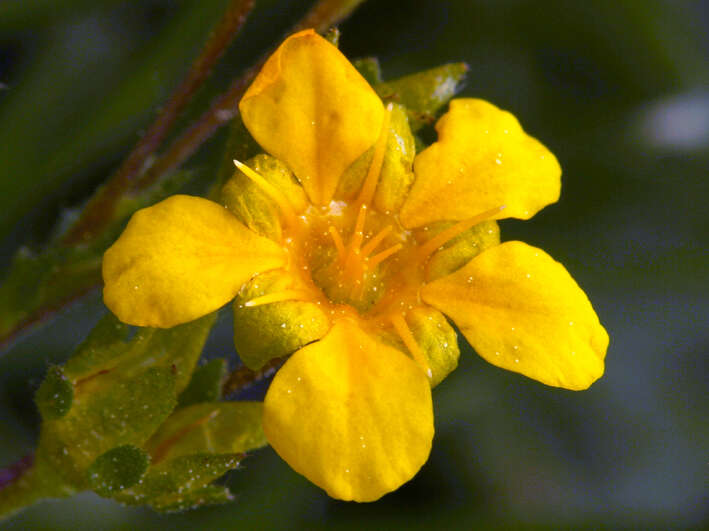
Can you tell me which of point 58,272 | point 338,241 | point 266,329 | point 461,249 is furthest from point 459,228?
point 58,272

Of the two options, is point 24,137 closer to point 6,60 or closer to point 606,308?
point 6,60

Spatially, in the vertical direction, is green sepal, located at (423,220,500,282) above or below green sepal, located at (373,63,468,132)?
below

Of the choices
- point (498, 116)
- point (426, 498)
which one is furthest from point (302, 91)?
point (426, 498)

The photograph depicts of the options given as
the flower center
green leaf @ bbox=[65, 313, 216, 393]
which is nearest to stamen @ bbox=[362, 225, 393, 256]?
the flower center

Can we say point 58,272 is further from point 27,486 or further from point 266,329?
point 266,329

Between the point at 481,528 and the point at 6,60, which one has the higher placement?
the point at 6,60

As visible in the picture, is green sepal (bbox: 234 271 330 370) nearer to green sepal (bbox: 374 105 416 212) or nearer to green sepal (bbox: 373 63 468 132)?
green sepal (bbox: 374 105 416 212)
